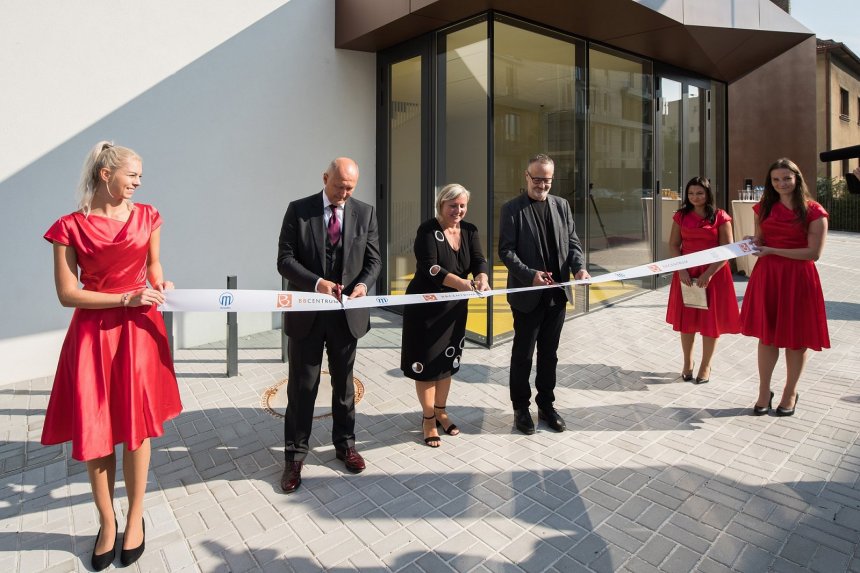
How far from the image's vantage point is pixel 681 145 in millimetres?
10312

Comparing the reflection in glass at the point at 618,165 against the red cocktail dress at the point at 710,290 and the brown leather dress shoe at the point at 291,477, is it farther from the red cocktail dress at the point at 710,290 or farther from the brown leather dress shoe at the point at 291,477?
the brown leather dress shoe at the point at 291,477

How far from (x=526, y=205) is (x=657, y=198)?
22.2 feet

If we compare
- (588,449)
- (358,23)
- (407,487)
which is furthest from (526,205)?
(358,23)

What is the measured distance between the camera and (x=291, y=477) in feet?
10.9

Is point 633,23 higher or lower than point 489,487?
higher

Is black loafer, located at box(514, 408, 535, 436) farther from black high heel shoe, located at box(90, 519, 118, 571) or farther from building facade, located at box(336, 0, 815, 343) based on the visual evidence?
black high heel shoe, located at box(90, 519, 118, 571)

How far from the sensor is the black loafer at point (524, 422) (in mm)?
4047

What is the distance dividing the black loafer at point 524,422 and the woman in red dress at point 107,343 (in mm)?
2409

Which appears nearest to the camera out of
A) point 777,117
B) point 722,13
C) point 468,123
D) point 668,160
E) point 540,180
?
point 540,180

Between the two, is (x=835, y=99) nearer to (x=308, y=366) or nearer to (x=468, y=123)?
(x=468, y=123)

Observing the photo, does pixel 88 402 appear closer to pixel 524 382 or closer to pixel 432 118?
pixel 524 382

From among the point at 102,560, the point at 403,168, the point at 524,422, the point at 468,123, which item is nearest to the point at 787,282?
the point at 524,422

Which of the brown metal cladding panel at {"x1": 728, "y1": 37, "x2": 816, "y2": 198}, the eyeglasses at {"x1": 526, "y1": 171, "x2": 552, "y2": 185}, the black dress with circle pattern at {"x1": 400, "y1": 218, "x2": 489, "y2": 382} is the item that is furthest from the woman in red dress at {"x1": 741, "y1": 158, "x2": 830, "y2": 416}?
the brown metal cladding panel at {"x1": 728, "y1": 37, "x2": 816, "y2": 198}

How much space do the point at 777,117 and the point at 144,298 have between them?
13854mm
